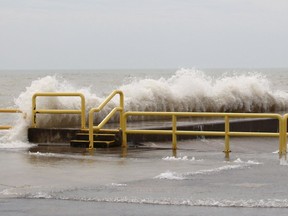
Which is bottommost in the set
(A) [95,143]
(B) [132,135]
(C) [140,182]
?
(C) [140,182]

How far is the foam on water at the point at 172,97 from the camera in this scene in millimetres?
20703

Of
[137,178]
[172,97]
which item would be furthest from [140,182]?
[172,97]

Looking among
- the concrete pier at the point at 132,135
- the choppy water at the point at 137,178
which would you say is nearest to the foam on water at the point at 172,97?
the choppy water at the point at 137,178

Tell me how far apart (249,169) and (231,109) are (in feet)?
51.8

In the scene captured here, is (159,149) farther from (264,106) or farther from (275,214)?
(264,106)

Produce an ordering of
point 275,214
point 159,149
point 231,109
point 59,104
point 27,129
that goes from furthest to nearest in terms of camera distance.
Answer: point 231,109 < point 59,104 < point 27,129 < point 159,149 < point 275,214

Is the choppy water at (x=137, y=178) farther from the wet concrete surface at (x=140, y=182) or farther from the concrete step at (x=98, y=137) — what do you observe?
the concrete step at (x=98, y=137)

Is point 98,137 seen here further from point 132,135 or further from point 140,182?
point 140,182

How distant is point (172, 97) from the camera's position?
26.7 metres

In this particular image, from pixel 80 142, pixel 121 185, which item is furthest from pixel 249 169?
pixel 80 142

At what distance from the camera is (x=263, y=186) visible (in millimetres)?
11484

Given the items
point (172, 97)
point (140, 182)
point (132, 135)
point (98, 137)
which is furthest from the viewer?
point (172, 97)

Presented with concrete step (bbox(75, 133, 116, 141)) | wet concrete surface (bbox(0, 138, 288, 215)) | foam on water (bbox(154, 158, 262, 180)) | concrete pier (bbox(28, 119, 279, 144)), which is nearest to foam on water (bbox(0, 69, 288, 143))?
concrete pier (bbox(28, 119, 279, 144))

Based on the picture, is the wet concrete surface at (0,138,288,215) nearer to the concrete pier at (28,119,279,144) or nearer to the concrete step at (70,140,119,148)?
the concrete step at (70,140,119,148)
